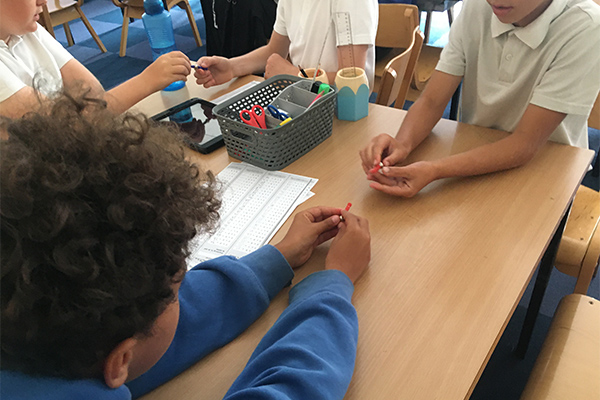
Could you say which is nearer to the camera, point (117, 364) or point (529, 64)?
→ point (117, 364)

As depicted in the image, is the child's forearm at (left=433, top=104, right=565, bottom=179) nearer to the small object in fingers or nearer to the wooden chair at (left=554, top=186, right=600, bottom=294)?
the small object in fingers

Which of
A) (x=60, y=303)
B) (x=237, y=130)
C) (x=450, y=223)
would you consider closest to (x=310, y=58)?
(x=237, y=130)

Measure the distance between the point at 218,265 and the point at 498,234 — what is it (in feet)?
1.62

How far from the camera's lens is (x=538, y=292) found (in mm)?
1240

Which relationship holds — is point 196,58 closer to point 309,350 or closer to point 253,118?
point 253,118

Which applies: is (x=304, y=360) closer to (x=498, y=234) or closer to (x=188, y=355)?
(x=188, y=355)

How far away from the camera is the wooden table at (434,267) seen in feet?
1.98

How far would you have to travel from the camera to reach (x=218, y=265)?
2.38 ft

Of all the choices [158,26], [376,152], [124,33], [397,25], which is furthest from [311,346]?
[124,33]

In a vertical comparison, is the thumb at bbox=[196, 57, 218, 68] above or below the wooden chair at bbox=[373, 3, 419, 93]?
above

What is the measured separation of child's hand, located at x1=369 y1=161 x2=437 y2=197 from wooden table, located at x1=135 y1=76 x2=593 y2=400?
24 mm

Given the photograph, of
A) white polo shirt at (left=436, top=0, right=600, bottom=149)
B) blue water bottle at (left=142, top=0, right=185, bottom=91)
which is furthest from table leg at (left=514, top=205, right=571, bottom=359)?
blue water bottle at (left=142, top=0, right=185, bottom=91)

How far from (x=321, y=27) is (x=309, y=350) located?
4.02 feet

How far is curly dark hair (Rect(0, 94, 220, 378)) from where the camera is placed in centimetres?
39
